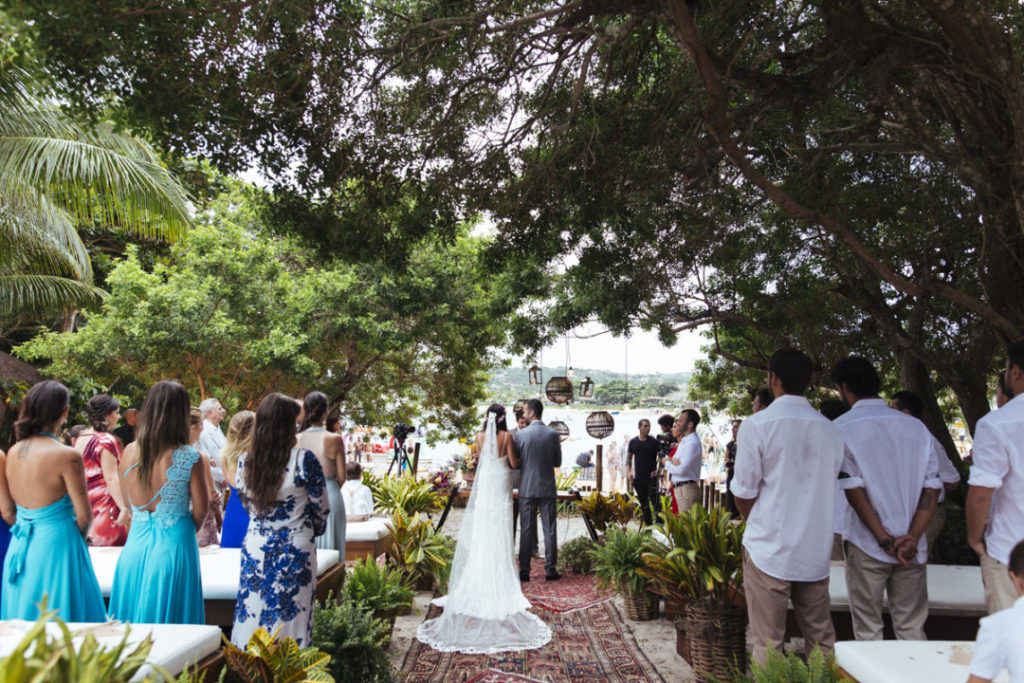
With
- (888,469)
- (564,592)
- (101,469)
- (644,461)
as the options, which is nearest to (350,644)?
(101,469)

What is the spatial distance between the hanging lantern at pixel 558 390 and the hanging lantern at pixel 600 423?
3.79ft

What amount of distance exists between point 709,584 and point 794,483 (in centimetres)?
154

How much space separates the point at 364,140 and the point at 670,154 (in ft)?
7.89

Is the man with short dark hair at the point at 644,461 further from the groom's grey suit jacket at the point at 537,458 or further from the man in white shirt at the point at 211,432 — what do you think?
the man in white shirt at the point at 211,432

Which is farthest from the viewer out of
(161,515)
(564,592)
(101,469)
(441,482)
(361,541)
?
(441,482)

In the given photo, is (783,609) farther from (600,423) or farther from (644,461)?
(600,423)

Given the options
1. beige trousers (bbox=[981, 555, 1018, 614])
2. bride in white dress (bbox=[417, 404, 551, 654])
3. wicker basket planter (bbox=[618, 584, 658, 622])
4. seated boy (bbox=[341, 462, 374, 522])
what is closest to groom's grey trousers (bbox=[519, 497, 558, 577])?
bride in white dress (bbox=[417, 404, 551, 654])

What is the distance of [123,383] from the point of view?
18.2 m

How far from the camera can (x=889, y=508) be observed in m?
4.09

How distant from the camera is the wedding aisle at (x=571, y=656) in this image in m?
5.42

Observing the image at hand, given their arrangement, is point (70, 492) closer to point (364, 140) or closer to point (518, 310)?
point (364, 140)

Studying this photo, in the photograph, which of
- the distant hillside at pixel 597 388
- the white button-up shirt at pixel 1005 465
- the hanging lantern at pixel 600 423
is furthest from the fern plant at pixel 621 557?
the hanging lantern at pixel 600 423

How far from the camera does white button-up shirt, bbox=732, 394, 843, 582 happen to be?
12.5ft

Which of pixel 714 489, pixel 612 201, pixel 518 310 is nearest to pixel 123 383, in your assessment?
pixel 518 310
